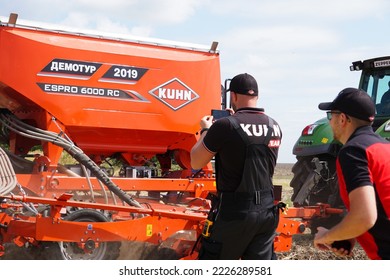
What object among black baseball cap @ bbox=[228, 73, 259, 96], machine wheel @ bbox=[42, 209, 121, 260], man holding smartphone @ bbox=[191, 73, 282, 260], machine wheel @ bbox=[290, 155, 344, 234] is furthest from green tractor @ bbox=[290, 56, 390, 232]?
black baseball cap @ bbox=[228, 73, 259, 96]

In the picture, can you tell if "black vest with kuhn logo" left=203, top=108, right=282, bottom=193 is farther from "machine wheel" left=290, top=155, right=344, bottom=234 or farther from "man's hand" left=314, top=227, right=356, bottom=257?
"machine wheel" left=290, top=155, right=344, bottom=234

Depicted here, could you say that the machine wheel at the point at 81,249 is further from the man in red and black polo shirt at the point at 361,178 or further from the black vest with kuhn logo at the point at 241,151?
the man in red and black polo shirt at the point at 361,178

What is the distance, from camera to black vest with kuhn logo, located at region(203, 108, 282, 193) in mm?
4098

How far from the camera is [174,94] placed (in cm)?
810

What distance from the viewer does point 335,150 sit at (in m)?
8.36

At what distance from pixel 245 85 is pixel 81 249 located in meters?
2.81

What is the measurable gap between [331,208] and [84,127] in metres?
3.08

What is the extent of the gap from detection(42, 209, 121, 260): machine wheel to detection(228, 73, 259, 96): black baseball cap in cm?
257

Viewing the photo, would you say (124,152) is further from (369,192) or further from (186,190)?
(369,192)

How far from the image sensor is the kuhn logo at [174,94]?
7.97 m

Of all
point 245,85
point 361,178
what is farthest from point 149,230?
point 361,178

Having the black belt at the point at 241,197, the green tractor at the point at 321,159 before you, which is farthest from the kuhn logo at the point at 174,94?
the black belt at the point at 241,197

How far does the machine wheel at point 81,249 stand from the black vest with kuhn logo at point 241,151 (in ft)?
7.80
